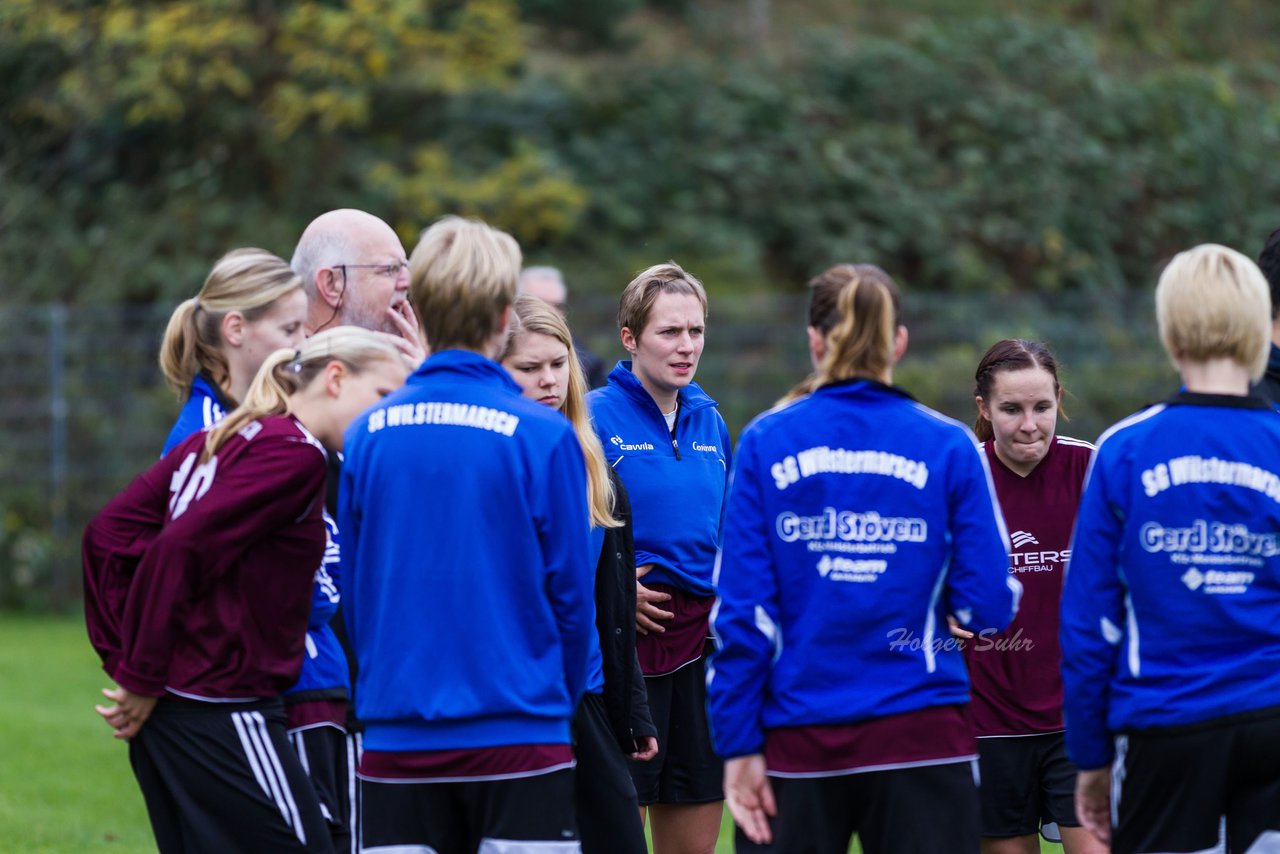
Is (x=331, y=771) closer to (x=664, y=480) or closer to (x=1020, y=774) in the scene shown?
(x=664, y=480)

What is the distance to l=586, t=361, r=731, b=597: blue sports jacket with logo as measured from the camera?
5562 mm

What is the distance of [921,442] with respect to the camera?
382 centimetres

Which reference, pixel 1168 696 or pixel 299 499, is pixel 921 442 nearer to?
pixel 1168 696

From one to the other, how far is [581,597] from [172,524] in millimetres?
1084

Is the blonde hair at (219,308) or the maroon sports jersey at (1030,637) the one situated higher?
the blonde hair at (219,308)

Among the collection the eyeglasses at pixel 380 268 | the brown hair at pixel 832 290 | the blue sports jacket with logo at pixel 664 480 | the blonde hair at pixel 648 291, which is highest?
the eyeglasses at pixel 380 268

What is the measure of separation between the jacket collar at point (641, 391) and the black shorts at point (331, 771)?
5.51 ft

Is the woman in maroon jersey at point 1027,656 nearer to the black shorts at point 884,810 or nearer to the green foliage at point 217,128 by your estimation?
the black shorts at point 884,810

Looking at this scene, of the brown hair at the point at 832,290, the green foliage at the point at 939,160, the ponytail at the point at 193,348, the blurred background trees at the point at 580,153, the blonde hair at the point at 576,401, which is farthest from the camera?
the green foliage at the point at 939,160

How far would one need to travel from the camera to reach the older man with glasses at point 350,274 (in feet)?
17.4

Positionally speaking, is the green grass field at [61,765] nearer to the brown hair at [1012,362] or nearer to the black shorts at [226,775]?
the brown hair at [1012,362]

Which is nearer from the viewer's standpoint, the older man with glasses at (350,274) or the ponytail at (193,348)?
the ponytail at (193,348)

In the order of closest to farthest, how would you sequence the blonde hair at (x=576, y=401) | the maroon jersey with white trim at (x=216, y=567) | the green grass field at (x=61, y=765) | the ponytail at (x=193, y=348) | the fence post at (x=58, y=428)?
1. the maroon jersey with white trim at (x=216, y=567)
2. the ponytail at (x=193, y=348)
3. the blonde hair at (x=576, y=401)
4. the green grass field at (x=61, y=765)
5. the fence post at (x=58, y=428)

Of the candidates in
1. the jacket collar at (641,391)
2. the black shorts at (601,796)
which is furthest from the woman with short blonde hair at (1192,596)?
the jacket collar at (641,391)
